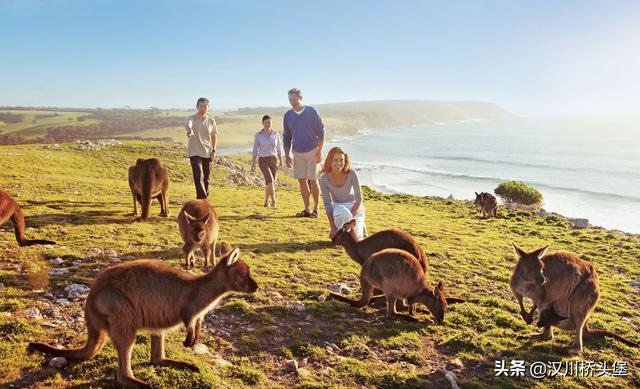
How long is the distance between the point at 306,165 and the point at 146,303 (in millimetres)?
8408

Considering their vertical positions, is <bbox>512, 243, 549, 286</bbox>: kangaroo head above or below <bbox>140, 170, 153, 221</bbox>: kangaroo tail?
below

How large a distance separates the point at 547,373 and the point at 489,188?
47914mm

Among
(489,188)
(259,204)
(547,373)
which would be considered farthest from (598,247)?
(489,188)

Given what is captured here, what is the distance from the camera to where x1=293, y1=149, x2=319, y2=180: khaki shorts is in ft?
39.9

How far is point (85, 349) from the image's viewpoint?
14.1ft

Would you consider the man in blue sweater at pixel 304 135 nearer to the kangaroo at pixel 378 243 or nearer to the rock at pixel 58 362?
the kangaroo at pixel 378 243

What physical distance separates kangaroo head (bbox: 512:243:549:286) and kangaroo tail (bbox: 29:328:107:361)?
17.7 ft

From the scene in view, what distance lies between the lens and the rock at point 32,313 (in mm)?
5395

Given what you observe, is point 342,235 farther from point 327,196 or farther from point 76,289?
point 76,289

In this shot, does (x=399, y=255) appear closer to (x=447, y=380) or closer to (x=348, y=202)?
(x=447, y=380)

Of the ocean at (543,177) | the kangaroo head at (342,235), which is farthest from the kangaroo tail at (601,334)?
the ocean at (543,177)

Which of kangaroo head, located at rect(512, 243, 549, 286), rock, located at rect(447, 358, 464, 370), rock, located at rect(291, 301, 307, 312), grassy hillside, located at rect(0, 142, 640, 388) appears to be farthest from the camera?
rock, located at rect(291, 301, 307, 312)

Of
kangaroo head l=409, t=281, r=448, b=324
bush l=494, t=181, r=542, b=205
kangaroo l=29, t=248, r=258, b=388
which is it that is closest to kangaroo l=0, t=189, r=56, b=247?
kangaroo l=29, t=248, r=258, b=388

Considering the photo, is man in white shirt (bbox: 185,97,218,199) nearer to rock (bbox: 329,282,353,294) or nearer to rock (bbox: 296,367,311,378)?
rock (bbox: 329,282,353,294)
